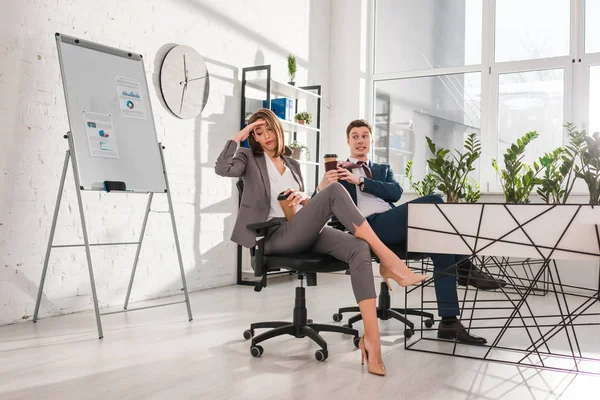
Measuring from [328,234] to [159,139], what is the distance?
1809 millimetres

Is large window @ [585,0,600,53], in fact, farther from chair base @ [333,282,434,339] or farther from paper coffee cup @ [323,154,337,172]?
paper coffee cup @ [323,154,337,172]

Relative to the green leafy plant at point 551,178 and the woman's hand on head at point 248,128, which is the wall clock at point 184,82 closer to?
the woman's hand on head at point 248,128

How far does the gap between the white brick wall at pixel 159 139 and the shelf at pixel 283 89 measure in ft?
0.50

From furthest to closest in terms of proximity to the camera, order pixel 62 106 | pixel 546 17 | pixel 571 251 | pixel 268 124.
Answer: pixel 546 17 < pixel 62 106 < pixel 268 124 < pixel 571 251

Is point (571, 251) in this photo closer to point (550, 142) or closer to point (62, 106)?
point (62, 106)

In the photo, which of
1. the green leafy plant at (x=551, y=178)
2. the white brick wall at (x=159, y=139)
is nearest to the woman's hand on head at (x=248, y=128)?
the white brick wall at (x=159, y=139)

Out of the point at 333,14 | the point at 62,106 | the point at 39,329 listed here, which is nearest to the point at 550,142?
the point at 333,14

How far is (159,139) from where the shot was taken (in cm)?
374

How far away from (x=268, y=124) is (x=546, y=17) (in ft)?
12.2

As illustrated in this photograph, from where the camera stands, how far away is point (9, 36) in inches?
111

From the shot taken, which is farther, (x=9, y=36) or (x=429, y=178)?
(x=429, y=178)

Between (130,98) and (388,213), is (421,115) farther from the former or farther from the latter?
(130,98)

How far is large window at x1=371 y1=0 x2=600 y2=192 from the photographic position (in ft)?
16.0

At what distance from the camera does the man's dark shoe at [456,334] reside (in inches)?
101
